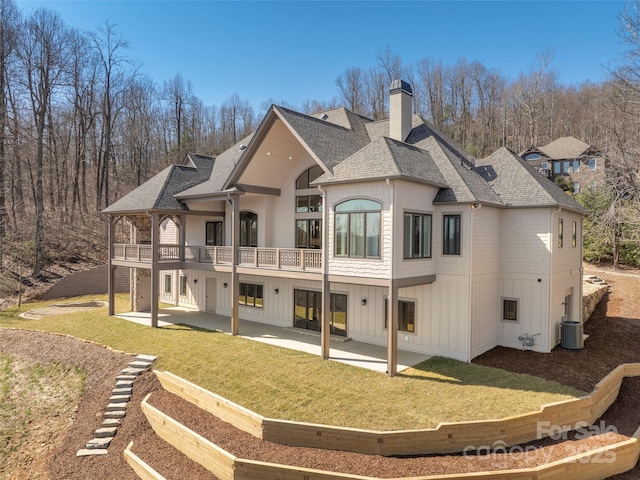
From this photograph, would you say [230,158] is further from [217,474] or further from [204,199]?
[217,474]

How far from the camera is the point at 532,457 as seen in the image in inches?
329

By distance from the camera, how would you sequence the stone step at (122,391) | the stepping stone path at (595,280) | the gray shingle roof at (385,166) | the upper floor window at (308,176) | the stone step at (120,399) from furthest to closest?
the stepping stone path at (595,280) < the upper floor window at (308,176) < the gray shingle roof at (385,166) < the stone step at (122,391) < the stone step at (120,399)

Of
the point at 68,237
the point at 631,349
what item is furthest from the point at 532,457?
the point at 68,237

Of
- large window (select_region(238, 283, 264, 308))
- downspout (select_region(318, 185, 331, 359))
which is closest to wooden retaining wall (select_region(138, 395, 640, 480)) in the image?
downspout (select_region(318, 185, 331, 359))

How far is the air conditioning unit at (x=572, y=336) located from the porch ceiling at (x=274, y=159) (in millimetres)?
13016

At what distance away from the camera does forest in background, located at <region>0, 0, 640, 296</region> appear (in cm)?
1992

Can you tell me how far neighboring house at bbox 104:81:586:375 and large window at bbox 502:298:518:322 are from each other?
0.04 meters

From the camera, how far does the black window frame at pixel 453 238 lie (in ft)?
46.2

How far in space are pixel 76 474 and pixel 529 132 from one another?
5828 cm

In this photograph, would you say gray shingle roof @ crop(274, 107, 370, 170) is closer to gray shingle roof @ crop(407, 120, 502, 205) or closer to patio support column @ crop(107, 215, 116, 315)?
gray shingle roof @ crop(407, 120, 502, 205)

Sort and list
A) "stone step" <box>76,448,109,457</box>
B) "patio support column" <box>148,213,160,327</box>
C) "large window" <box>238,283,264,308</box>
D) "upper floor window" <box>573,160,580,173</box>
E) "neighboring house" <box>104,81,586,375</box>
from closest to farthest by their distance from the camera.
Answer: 1. "stone step" <box>76,448,109,457</box>
2. "neighboring house" <box>104,81,586,375</box>
3. "patio support column" <box>148,213,160,327</box>
4. "large window" <box>238,283,264,308</box>
5. "upper floor window" <box>573,160,580,173</box>

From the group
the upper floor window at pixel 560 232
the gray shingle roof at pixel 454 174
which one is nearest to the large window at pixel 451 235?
the gray shingle roof at pixel 454 174

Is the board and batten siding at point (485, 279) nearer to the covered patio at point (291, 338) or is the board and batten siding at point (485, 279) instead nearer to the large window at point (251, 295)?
the covered patio at point (291, 338)

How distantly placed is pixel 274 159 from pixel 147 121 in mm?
37540
